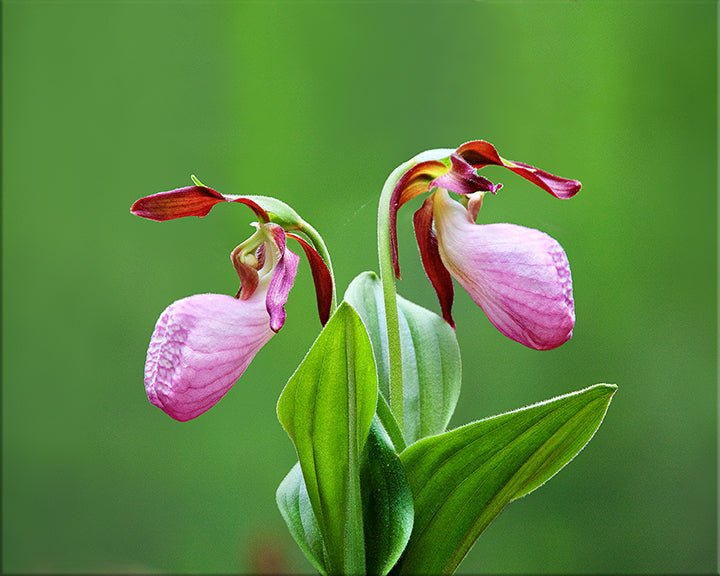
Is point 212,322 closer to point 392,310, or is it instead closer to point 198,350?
point 198,350

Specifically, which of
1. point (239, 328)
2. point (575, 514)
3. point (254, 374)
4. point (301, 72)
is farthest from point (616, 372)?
point (239, 328)

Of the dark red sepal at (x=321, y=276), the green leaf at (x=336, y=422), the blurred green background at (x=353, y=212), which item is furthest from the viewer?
the blurred green background at (x=353, y=212)

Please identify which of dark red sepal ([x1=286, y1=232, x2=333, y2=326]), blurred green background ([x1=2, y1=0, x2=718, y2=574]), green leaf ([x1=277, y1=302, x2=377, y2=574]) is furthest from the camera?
blurred green background ([x1=2, y1=0, x2=718, y2=574])

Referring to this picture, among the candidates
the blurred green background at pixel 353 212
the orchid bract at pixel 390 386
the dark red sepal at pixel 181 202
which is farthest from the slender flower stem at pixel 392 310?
the blurred green background at pixel 353 212

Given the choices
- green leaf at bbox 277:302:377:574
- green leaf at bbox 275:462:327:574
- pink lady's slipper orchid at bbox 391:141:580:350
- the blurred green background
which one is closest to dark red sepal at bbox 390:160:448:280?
pink lady's slipper orchid at bbox 391:141:580:350

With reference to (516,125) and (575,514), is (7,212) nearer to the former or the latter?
(516,125)

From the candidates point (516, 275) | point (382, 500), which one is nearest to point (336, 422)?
point (382, 500)

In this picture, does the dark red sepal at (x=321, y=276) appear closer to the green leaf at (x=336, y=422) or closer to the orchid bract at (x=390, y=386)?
the orchid bract at (x=390, y=386)

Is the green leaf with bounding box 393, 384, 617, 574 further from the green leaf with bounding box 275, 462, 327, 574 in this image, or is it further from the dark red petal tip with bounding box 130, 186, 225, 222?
the dark red petal tip with bounding box 130, 186, 225, 222
